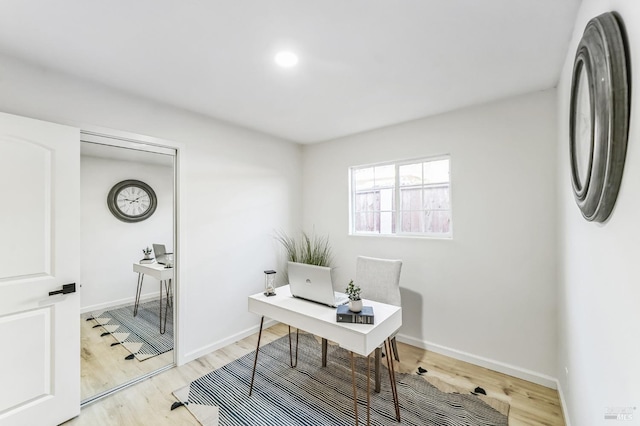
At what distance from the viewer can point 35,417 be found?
1824 millimetres

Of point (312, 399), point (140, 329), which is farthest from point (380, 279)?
point (140, 329)

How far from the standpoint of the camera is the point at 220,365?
8.82ft

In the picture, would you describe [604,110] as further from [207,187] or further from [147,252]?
[147,252]

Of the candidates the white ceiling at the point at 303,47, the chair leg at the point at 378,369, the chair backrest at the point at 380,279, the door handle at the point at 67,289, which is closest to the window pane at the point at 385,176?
the white ceiling at the point at 303,47

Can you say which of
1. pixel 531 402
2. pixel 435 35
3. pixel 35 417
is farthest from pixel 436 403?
pixel 35 417

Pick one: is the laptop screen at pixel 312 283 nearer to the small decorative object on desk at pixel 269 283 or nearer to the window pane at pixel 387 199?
the small decorative object on desk at pixel 269 283

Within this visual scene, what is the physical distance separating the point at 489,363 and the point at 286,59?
3120mm

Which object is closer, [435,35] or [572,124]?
[572,124]

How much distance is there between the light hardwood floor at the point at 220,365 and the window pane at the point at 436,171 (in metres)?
1.82

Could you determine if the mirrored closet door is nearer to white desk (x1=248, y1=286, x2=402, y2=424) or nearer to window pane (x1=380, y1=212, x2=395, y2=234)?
white desk (x1=248, y1=286, x2=402, y2=424)

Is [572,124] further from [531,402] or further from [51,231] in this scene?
[51,231]

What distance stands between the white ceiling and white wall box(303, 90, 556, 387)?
1.11 ft

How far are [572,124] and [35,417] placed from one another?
12.2ft

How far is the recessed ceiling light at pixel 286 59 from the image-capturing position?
1839 mm
